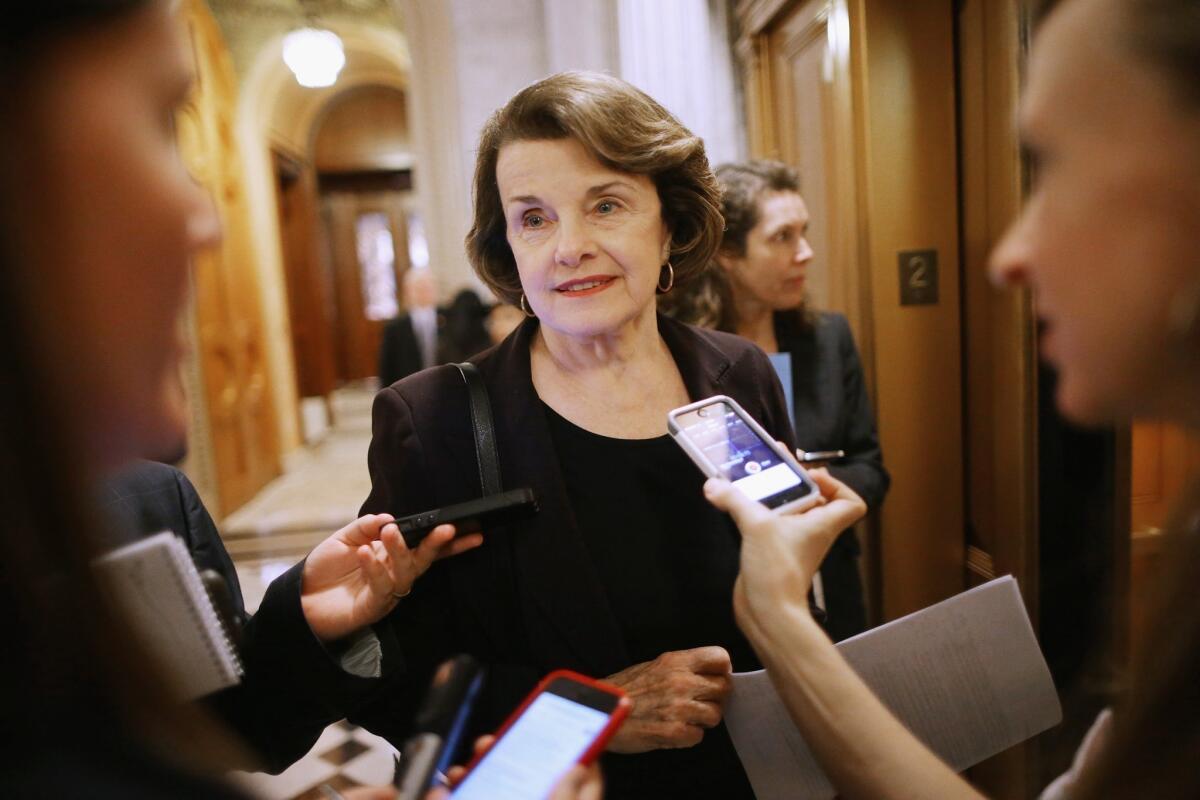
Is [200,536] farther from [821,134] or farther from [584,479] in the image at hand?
[821,134]

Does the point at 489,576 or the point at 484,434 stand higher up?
the point at 484,434

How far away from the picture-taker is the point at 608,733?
2.43ft

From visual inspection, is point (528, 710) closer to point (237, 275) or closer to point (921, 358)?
point (921, 358)

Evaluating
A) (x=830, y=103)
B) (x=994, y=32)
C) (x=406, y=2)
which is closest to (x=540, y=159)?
(x=994, y=32)

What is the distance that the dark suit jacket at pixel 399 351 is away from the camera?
15.9ft

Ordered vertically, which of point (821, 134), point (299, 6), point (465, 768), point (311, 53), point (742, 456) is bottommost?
point (465, 768)

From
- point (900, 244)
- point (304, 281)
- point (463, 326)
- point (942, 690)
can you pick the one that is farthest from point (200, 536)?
point (304, 281)

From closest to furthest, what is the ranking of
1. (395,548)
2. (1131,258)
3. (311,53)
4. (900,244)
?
(1131,258)
(395,548)
(900,244)
(311,53)

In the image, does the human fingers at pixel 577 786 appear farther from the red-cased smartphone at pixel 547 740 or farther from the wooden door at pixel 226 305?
the wooden door at pixel 226 305

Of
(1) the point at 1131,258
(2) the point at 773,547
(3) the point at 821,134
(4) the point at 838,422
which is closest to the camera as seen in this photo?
(1) the point at 1131,258

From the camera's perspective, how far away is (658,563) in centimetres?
119

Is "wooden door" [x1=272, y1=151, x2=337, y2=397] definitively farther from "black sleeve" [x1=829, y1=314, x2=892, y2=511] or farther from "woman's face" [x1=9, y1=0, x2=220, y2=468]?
"woman's face" [x1=9, y1=0, x2=220, y2=468]

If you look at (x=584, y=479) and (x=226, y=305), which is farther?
(x=226, y=305)

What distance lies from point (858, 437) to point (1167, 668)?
162 cm
